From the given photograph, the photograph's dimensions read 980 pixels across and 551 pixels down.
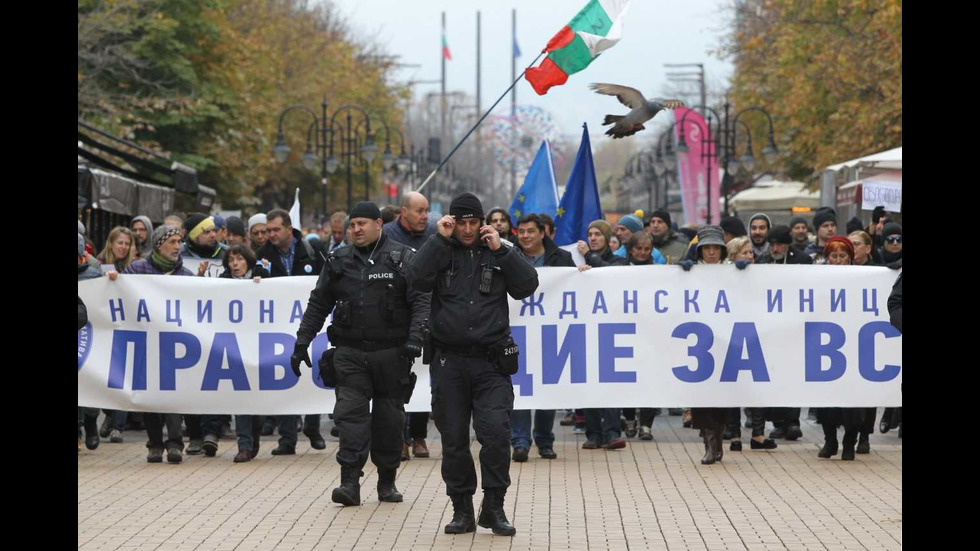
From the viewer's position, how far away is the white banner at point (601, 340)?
1281 cm

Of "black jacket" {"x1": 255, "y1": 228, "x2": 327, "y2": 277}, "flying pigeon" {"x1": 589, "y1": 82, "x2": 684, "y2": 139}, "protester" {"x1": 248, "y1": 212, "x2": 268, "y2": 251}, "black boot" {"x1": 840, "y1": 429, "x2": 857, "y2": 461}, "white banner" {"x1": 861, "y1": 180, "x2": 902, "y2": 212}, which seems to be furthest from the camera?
"white banner" {"x1": 861, "y1": 180, "x2": 902, "y2": 212}

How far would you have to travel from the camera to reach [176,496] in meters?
10.5

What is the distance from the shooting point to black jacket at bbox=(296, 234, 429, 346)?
998cm

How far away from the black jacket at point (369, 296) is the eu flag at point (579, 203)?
5440 millimetres

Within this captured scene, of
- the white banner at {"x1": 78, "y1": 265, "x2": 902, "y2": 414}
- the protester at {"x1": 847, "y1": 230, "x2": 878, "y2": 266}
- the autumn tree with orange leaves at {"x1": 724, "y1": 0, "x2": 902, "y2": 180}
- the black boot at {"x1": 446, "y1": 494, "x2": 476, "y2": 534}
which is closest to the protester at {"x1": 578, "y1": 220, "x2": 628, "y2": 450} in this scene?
the white banner at {"x1": 78, "y1": 265, "x2": 902, "y2": 414}

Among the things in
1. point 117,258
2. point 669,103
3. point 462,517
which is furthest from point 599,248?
point 462,517

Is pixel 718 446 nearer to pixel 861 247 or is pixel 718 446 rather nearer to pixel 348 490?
pixel 861 247

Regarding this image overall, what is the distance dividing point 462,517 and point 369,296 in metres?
1.71

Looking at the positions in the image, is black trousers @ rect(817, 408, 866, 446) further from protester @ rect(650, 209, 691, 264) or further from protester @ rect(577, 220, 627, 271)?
protester @ rect(650, 209, 691, 264)

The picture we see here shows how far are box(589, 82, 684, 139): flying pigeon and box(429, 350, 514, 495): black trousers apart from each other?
252 cm

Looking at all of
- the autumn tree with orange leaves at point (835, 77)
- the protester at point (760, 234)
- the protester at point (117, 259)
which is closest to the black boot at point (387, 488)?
the protester at point (117, 259)

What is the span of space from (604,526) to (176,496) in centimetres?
303

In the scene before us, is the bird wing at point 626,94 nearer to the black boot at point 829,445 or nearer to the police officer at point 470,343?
the police officer at point 470,343
